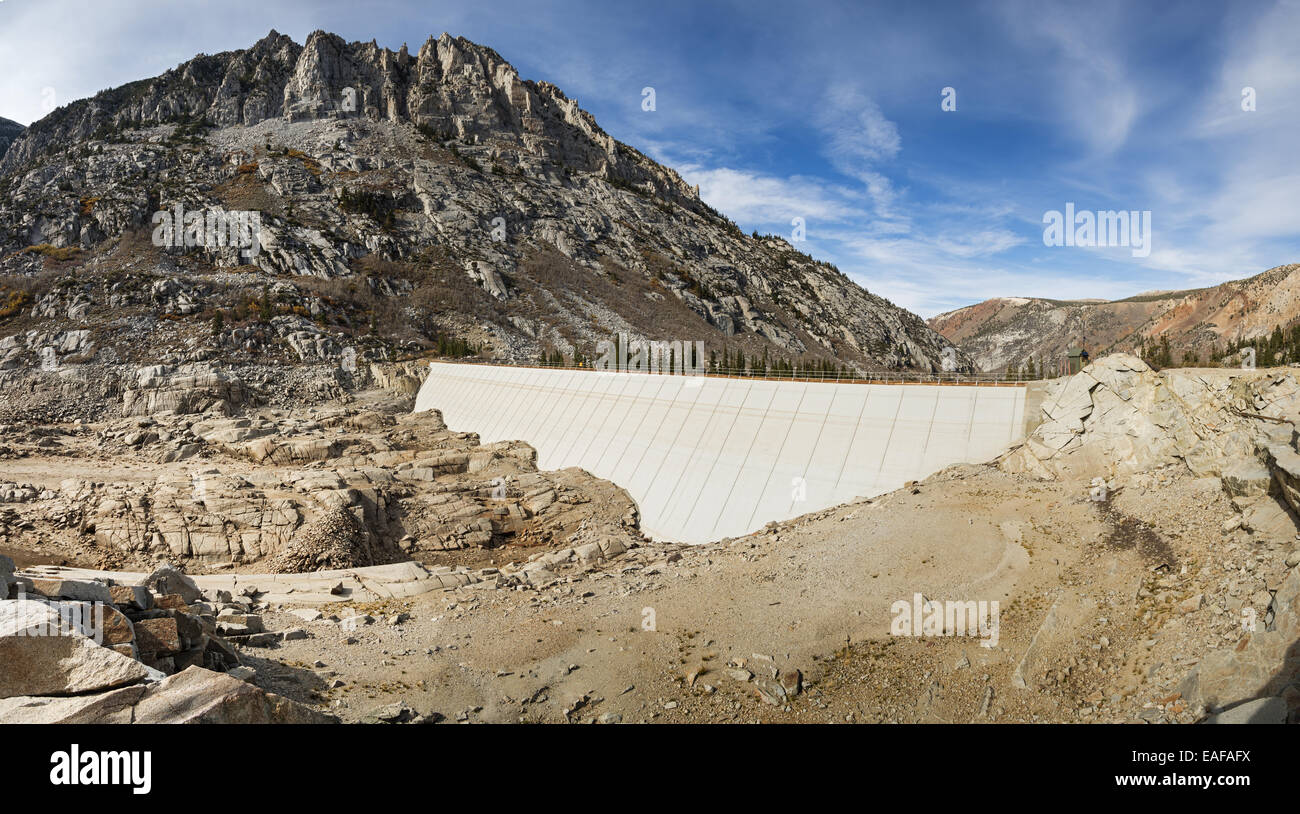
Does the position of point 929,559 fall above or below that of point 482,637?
above

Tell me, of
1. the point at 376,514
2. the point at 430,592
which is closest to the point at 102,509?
the point at 376,514

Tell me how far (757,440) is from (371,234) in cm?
8932

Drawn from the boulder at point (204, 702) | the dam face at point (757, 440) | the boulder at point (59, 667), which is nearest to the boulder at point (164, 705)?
the boulder at point (204, 702)

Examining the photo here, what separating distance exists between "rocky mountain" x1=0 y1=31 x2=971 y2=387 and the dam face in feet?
127

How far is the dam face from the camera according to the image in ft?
70.8

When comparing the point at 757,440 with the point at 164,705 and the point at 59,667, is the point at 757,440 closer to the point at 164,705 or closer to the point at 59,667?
the point at 164,705

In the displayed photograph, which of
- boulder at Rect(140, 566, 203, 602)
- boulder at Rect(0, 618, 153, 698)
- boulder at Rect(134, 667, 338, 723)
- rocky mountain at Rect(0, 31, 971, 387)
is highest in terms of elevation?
rocky mountain at Rect(0, 31, 971, 387)

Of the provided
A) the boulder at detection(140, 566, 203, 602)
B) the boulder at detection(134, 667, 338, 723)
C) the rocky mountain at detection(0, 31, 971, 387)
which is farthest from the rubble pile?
the rocky mountain at detection(0, 31, 971, 387)

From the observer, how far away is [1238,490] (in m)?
11.9

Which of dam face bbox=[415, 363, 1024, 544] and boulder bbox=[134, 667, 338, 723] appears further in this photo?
dam face bbox=[415, 363, 1024, 544]

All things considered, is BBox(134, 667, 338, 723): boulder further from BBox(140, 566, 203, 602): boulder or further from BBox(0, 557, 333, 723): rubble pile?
BBox(140, 566, 203, 602): boulder

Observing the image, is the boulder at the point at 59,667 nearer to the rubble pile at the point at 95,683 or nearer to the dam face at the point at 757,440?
the rubble pile at the point at 95,683

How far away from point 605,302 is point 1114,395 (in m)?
87.9

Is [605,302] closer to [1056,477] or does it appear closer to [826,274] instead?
[826,274]
